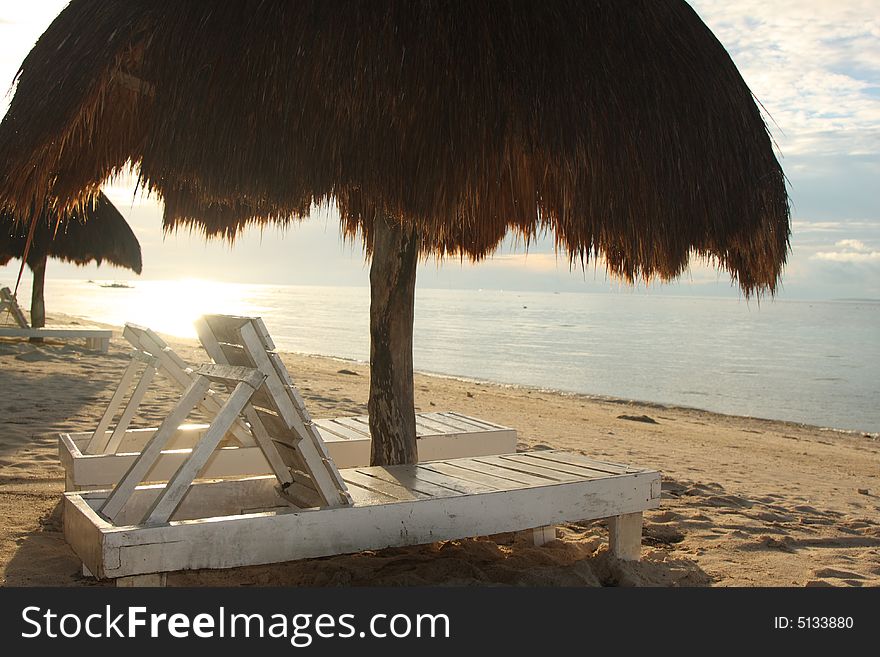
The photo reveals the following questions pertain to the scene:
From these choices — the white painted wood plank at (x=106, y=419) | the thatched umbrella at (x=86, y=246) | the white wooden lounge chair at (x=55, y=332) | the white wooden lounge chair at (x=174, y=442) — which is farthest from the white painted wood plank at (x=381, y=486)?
the thatched umbrella at (x=86, y=246)

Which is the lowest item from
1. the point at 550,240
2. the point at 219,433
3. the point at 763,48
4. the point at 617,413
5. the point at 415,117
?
the point at 617,413

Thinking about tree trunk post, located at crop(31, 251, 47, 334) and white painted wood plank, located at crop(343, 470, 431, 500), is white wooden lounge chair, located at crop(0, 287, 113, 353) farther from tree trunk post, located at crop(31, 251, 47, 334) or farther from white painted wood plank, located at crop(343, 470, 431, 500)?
white painted wood plank, located at crop(343, 470, 431, 500)

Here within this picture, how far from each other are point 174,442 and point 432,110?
260 centimetres

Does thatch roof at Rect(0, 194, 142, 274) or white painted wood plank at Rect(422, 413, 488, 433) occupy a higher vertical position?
thatch roof at Rect(0, 194, 142, 274)

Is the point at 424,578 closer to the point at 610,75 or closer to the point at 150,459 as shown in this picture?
the point at 150,459

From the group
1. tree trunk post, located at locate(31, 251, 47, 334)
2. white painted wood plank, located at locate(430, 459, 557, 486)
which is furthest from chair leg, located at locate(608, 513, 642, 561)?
tree trunk post, located at locate(31, 251, 47, 334)

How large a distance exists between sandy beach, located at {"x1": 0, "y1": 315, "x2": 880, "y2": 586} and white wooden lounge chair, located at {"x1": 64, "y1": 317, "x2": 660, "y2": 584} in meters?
0.34

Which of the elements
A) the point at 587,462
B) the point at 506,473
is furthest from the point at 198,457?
the point at 587,462

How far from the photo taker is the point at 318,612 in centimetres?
275

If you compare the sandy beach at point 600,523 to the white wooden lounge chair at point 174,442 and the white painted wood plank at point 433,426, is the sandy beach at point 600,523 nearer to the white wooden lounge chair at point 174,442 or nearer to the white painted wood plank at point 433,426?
the white wooden lounge chair at point 174,442

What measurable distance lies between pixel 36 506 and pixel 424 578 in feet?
7.85

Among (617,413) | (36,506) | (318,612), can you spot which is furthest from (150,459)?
(617,413)

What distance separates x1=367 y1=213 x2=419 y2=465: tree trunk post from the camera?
4.09 m

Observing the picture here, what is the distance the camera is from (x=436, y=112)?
3.15 metres
